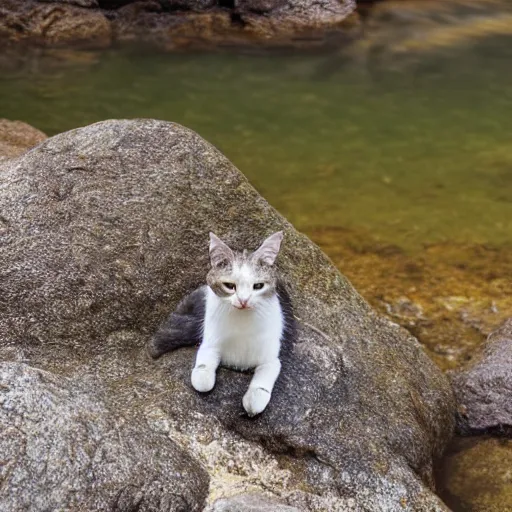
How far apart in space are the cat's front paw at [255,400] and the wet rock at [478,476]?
1.55 meters

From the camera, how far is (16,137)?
855 centimetres

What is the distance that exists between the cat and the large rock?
4.2 inches

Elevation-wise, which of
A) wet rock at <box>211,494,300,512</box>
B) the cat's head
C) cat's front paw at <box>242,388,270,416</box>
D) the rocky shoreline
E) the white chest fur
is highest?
the cat's head

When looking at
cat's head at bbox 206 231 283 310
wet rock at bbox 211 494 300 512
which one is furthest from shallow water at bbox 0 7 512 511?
cat's head at bbox 206 231 283 310

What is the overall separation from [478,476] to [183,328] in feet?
6.91

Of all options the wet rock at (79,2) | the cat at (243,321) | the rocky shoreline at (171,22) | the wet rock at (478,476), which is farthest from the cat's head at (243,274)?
the wet rock at (79,2)

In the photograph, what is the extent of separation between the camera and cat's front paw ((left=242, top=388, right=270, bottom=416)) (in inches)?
154

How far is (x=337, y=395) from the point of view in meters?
4.26

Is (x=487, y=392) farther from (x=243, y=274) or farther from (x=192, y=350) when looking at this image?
(x=243, y=274)

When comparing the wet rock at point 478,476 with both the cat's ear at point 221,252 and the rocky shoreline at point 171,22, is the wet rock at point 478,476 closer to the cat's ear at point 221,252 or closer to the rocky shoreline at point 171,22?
the cat's ear at point 221,252

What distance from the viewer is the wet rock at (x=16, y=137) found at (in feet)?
24.9

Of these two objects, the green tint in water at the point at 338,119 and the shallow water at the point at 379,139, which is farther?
the green tint in water at the point at 338,119

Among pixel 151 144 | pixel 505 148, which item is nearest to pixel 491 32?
pixel 505 148

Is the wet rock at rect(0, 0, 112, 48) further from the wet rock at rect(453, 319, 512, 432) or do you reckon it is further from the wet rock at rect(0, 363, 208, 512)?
the wet rock at rect(0, 363, 208, 512)
